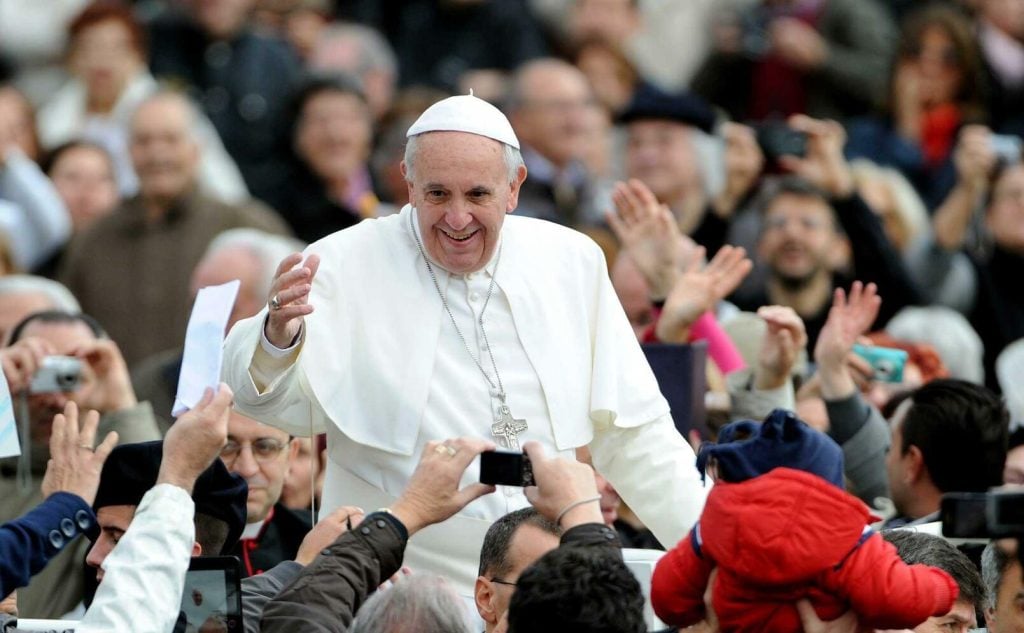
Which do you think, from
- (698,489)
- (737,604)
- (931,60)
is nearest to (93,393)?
(698,489)

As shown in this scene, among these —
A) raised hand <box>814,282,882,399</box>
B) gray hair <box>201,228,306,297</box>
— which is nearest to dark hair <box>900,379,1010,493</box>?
raised hand <box>814,282,882,399</box>

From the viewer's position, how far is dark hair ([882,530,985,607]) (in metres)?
6.03

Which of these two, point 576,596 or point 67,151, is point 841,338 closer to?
point 576,596

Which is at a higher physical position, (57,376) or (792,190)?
(57,376)

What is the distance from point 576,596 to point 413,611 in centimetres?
55

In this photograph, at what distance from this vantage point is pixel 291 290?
6.05m

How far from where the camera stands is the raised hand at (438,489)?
553 centimetres

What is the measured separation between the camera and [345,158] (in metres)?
12.2

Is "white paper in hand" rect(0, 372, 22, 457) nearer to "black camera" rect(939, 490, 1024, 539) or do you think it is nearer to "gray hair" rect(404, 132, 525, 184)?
"gray hair" rect(404, 132, 525, 184)

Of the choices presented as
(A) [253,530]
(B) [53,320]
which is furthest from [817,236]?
(A) [253,530]

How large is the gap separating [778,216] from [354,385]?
14.5 feet

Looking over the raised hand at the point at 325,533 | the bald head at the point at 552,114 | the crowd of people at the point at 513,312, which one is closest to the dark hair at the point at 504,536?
the crowd of people at the point at 513,312

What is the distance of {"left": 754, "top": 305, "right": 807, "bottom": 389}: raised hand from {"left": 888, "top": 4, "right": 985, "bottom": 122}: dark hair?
17.9ft

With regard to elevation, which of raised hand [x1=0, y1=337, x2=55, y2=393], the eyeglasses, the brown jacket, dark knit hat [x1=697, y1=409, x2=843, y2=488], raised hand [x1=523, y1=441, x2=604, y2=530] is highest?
dark knit hat [x1=697, y1=409, x2=843, y2=488]
